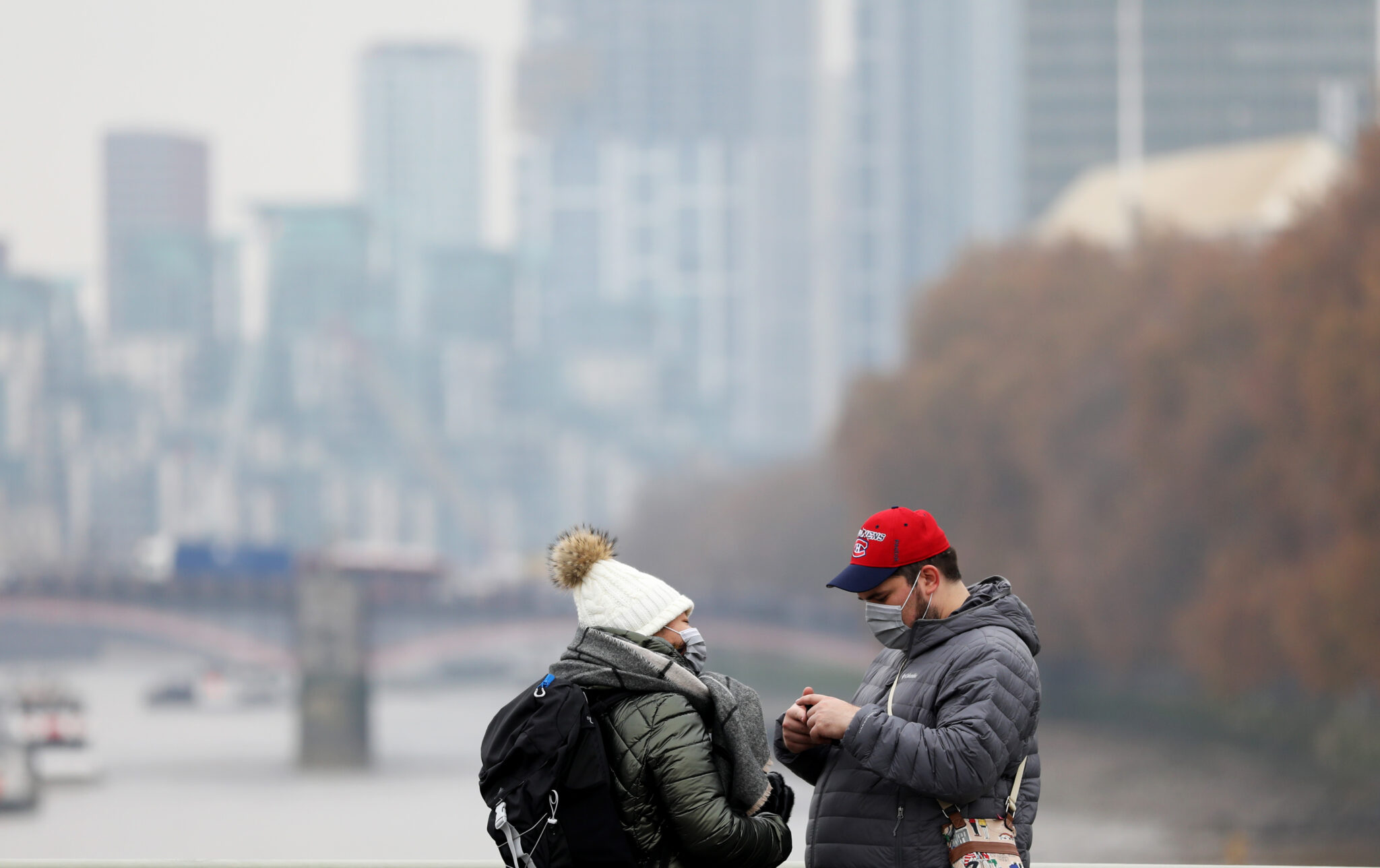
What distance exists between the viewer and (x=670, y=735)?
2.94 meters

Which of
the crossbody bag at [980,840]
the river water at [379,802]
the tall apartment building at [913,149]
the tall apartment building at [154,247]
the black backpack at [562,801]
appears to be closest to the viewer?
the black backpack at [562,801]

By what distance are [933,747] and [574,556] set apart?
668 millimetres

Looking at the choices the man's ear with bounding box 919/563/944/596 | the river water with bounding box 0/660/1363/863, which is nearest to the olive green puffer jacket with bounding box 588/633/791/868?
the man's ear with bounding box 919/563/944/596

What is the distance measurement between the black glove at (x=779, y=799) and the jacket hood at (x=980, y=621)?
0.31 m

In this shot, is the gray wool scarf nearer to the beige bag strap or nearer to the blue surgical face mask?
the blue surgical face mask

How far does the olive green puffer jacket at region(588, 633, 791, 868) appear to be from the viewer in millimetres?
2926

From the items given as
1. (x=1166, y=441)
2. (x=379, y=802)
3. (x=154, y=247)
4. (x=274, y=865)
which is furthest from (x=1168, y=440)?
(x=154, y=247)

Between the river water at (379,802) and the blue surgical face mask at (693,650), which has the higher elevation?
the blue surgical face mask at (693,650)

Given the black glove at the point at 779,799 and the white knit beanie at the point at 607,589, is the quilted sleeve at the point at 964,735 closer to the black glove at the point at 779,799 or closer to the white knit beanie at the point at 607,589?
the black glove at the point at 779,799

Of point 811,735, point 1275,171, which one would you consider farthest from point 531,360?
point 811,735

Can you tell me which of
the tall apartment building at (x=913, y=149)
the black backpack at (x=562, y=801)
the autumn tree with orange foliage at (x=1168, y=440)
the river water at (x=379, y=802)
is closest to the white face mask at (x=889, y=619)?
the black backpack at (x=562, y=801)

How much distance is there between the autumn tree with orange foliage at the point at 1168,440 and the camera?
22641 millimetres

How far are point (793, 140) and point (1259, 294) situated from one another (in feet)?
544

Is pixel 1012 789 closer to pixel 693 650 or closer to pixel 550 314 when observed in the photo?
pixel 693 650
